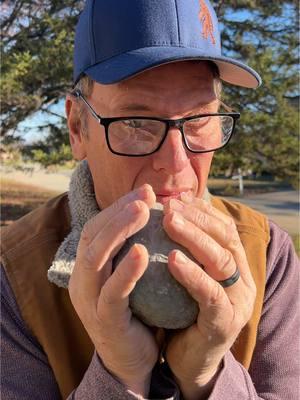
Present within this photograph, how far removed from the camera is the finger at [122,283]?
3.92 feet

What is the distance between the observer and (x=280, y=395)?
6.01 ft

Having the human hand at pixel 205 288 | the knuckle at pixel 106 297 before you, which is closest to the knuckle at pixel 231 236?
the human hand at pixel 205 288

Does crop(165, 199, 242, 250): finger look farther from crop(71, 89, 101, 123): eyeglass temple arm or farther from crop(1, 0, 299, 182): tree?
crop(1, 0, 299, 182): tree

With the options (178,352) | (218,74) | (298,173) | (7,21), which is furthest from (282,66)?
(178,352)

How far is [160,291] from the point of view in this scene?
1.37 meters

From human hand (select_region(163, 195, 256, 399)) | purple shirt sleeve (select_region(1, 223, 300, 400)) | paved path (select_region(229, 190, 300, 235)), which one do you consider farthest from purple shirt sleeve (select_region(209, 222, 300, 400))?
paved path (select_region(229, 190, 300, 235))

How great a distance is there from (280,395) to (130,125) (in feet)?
3.75

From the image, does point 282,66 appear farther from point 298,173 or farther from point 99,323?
point 99,323

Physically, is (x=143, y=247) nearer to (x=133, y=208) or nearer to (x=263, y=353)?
(x=133, y=208)

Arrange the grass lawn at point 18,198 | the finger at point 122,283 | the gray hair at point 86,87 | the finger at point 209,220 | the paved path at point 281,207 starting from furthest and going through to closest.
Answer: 1. the grass lawn at point 18,198
2. the paved path at point 281,207
3. the gray hair at point 86,87
4. the finger at point 209,220
5. the finger at point 122,283

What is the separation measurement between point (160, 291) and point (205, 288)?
0.16 m

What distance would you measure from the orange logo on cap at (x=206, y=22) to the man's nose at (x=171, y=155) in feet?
1.50

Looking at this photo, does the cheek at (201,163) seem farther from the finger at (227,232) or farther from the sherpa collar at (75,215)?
the finger at (227,232)

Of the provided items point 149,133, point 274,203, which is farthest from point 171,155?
point 274,203
